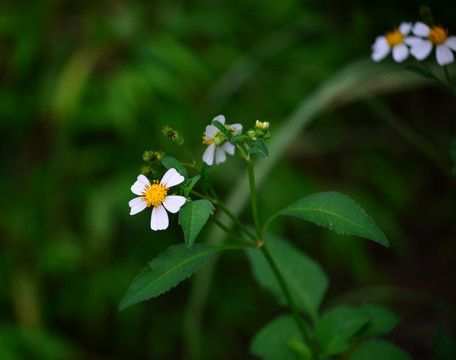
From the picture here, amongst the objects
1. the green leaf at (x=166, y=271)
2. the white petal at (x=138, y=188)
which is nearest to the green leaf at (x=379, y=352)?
the green leaf at (x=166, y=271)

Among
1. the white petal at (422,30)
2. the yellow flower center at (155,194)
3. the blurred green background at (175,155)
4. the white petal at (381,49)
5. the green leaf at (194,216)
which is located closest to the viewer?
the green leaf at (194,216)

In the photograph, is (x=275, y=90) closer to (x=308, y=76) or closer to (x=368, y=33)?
(x=308, y=76)

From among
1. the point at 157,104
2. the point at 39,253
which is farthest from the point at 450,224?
the point at 39,253

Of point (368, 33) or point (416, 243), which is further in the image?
point (416, 243)

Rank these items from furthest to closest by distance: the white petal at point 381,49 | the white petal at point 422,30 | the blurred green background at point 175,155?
the blurred green background at point 175,155, the white petal at point 381,49, the white petal at point 422,30

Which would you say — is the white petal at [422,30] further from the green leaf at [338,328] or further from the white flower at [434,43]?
the green leaf at [338,328]

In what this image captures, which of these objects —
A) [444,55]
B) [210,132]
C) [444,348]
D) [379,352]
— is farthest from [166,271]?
[444,55]

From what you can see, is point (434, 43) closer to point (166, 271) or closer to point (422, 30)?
point (422, 30)
